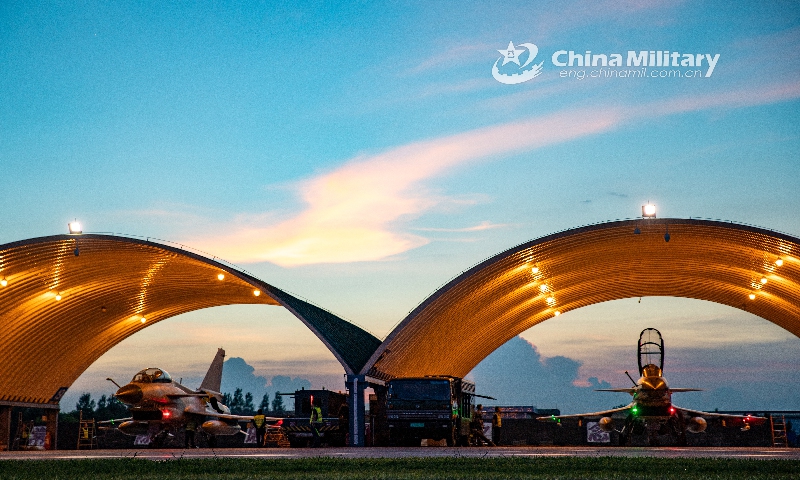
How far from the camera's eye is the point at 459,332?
42.7 metres

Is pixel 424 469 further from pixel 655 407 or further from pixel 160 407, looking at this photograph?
pixel 655 407

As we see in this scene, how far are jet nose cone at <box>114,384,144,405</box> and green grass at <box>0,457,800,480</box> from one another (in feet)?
43.6

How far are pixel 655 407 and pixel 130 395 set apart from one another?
18.7 metres

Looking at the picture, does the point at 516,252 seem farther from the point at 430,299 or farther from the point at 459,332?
the point at 459,332

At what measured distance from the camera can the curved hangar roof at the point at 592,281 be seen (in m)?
32.2

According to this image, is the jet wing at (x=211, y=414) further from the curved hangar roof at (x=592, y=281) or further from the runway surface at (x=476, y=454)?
the runway surface at (x=476, y=454)

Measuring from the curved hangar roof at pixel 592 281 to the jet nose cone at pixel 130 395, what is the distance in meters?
7.99

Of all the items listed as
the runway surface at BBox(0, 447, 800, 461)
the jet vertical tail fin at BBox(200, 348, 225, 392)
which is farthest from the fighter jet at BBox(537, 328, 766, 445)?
the jet vertical tail fin at BBox(200, 348, 225, 392)

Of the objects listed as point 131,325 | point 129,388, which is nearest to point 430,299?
point 129,388

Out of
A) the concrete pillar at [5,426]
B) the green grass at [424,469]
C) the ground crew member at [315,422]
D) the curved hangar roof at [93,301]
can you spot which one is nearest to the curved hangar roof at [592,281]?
the ground crew member at [315,422]

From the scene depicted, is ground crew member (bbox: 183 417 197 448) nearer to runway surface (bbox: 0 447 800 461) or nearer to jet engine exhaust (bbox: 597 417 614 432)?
runway surface (bbox: 0 447 800 461)

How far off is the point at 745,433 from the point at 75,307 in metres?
30.3

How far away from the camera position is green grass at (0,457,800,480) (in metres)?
12.0

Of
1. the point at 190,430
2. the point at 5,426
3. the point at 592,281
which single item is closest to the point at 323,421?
the point at 190,430
